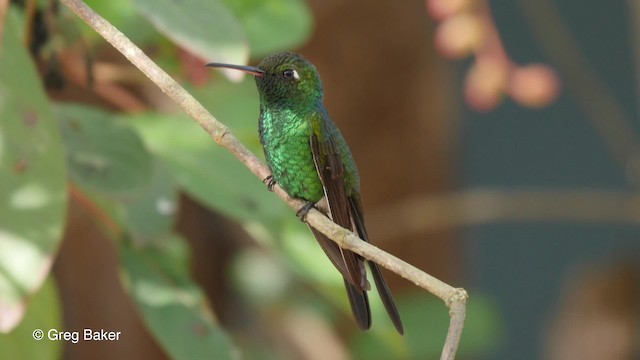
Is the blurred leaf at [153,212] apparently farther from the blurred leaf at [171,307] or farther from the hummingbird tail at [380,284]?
the hummingbird tail at [380,284]

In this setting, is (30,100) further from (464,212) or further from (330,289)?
(464,212)

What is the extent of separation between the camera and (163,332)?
5.08 ft

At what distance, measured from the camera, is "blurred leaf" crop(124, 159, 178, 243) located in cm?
160

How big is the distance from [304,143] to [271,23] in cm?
45

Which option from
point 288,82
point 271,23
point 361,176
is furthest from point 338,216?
point 361,176

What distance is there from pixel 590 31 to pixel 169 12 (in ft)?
12.3

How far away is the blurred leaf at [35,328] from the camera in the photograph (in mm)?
1402

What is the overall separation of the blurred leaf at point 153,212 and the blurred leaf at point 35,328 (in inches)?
6.4

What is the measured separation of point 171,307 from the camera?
5.28 ft

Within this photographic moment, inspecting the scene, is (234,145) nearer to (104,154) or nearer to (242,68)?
(242,68)

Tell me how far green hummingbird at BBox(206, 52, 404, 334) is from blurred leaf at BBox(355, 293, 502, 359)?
1367 millimetres

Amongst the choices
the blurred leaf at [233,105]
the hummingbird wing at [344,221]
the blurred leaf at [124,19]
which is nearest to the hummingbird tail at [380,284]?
the hummingbird wing at [344,221]

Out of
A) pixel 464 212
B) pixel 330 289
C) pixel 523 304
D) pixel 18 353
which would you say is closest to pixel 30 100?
pixel 18 353

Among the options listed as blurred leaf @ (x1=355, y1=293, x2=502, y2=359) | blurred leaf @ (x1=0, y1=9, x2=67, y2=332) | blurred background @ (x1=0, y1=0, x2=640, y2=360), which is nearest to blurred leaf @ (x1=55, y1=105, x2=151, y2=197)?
blurred background @ (x1=0, y1=0, x2=640, y2=360)
